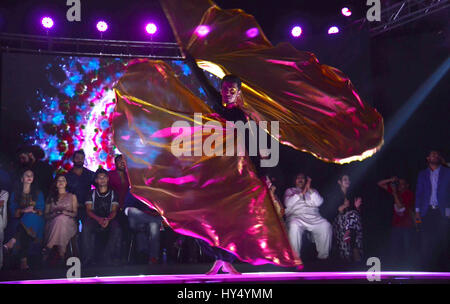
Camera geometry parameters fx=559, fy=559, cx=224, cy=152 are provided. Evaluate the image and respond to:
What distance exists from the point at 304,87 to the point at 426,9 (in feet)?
8.01

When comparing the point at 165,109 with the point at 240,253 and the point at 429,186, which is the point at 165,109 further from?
the point at 429,186

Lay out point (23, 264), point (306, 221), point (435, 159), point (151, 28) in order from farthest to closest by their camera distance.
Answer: point (151, 28), point (306, 221), point (435, 159), point (23, 264)

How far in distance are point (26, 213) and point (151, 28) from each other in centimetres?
319

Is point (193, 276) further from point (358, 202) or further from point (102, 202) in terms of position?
point (358, 202)

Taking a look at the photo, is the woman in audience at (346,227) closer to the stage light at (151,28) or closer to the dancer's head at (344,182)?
the dancer's head at (344,182)

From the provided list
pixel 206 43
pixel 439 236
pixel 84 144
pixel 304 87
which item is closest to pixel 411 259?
pixel 439 236

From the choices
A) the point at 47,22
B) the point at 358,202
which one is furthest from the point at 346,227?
the point at 47,22

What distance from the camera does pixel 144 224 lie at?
6.46m

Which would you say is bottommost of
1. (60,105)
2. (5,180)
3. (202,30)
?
(5,180)

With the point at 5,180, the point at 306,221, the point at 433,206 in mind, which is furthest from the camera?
the point at 306,221

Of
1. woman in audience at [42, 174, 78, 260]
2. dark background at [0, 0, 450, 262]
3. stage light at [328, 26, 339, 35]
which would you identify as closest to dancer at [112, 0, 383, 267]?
woman in audience at [42, 174, 78, 260]

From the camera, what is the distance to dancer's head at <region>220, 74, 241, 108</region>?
5.23 m

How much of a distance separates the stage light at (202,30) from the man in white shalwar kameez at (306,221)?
8.23 ft
